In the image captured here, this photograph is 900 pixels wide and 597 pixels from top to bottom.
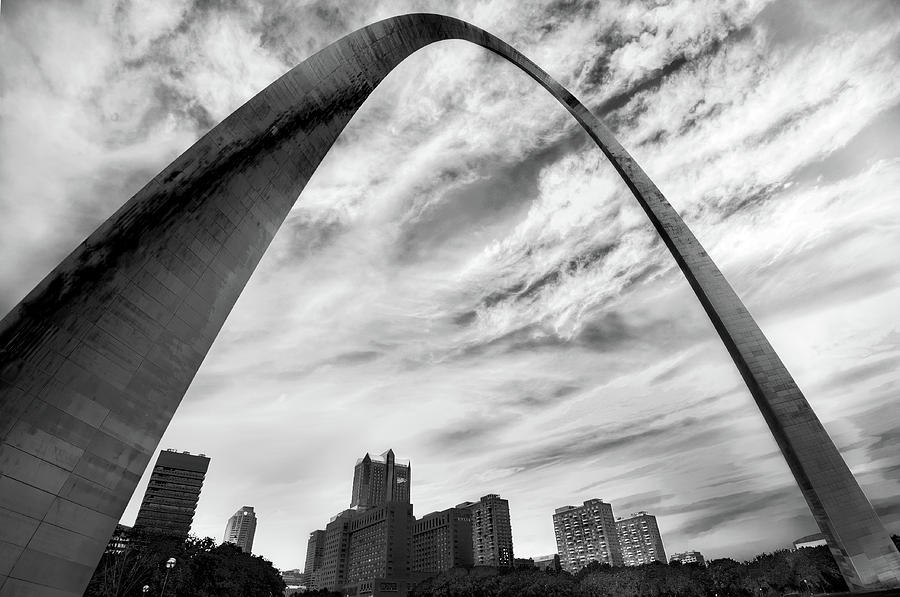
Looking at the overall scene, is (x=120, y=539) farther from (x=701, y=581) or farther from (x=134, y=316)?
(x=134, y=316)

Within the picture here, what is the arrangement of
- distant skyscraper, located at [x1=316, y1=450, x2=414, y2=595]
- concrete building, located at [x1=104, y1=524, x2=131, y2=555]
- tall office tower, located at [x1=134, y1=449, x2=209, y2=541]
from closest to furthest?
concrete building, located at [x1=104, y1=524, x2=131, y2=555], distant skyscraper, located at [x1=316, y1=450, x2=414, y2=595], tall office tower, located at [x1=134, y1=449, x2=209, y2=541]

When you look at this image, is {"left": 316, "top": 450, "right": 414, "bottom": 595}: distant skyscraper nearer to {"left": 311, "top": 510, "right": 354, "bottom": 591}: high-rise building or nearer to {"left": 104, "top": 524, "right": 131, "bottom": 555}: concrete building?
{"left": 311, "top": 510, "right": 354, "bottom": 591}: high-rise building

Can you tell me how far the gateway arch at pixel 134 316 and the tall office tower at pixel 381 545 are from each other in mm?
148413

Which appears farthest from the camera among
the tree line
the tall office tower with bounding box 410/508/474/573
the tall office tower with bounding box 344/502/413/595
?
the tall office tower with bounding box 410/508/474/573

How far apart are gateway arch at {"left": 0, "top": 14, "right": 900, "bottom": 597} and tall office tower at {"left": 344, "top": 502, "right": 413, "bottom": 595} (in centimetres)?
14841

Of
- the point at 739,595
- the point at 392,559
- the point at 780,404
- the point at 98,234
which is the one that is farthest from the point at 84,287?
the point at 392,559

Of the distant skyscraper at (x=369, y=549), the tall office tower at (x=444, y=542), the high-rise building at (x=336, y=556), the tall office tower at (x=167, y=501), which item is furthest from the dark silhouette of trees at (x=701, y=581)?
the tall office tower at (x=167, y=501)

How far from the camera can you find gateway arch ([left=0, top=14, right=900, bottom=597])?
6.52m

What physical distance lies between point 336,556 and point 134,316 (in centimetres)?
20415

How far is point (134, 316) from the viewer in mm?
8016

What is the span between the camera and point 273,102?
10.8 m

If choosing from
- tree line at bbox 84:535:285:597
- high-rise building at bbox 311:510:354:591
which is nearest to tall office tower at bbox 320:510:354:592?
high-rise building at bbox 311:510:354:591

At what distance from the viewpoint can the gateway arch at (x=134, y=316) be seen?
6520 mm

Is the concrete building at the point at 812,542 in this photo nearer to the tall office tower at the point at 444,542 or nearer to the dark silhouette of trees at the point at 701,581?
the dark silhouette of trees at the point at 701,581
